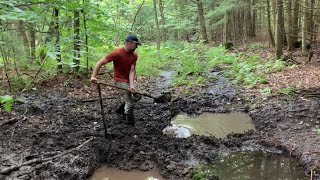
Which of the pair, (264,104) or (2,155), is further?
(264,104)

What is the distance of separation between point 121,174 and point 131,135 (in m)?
1.52

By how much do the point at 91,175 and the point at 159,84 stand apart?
8.99 metres

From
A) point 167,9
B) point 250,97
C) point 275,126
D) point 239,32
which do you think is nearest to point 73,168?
point 275,126

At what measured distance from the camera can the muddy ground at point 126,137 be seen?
5.41m

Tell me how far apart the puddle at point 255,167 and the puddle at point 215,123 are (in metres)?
1.29

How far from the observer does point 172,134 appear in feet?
24.5

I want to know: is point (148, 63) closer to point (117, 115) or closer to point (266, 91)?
point (266, 91)

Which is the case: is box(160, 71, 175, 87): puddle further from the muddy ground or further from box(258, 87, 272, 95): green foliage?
box(258, 87, 272, 95): green foliage

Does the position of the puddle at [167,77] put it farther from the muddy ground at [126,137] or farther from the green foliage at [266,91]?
the green foliage at [266,91]

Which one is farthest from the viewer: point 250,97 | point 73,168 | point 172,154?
point 250,97

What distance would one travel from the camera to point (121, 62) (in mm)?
7215

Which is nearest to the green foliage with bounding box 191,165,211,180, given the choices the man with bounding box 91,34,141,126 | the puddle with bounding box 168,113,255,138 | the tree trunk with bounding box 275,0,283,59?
the puddle with bounding box 168,113,255,138

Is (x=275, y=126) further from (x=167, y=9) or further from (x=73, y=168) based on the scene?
(x=167, y=9)

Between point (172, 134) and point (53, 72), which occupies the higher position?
point (53, 72)
